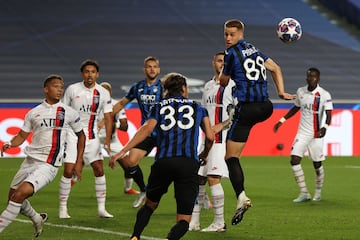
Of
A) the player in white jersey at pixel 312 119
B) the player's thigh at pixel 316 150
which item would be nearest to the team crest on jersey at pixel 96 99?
the player in white jersey at pixel 312 119

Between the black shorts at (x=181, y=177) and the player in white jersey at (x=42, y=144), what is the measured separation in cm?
171

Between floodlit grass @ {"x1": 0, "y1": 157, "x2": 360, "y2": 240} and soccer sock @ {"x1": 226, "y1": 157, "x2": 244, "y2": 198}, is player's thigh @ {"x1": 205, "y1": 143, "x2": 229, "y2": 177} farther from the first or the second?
soccer sock @ {"x1": 226, "y1": 157, "x2": 244, "y2": 198}

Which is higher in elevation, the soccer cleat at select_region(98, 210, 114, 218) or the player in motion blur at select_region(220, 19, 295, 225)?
the player in motion blur at select_region(220, 19, 295, 225)

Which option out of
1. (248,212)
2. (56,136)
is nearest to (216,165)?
(248,212)

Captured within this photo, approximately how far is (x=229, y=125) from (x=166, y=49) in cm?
1866

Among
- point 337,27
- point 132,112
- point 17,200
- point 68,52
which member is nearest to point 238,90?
point 17,200

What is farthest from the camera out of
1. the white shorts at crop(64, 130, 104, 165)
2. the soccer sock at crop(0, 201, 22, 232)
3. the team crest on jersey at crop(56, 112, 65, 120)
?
the white shorts at crop(64, 130, 104, 165)

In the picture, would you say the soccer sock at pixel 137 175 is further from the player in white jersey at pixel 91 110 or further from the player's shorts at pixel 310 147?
the player's shorts at pixel 310 147

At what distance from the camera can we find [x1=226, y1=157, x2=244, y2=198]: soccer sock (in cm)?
1046

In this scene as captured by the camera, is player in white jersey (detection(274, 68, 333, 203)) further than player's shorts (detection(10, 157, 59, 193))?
Yes

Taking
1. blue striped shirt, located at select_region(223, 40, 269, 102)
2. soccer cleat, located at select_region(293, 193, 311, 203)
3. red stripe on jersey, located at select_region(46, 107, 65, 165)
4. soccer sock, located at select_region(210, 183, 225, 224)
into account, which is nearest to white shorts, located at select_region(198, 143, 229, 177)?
soccer sock, located at select_region(210, 183, 225, 224)

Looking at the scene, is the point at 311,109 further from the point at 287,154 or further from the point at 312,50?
the point at 312,50

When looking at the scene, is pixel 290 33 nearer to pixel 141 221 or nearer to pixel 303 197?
pixel 141 221

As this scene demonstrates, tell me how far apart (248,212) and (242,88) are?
10.6 ft
